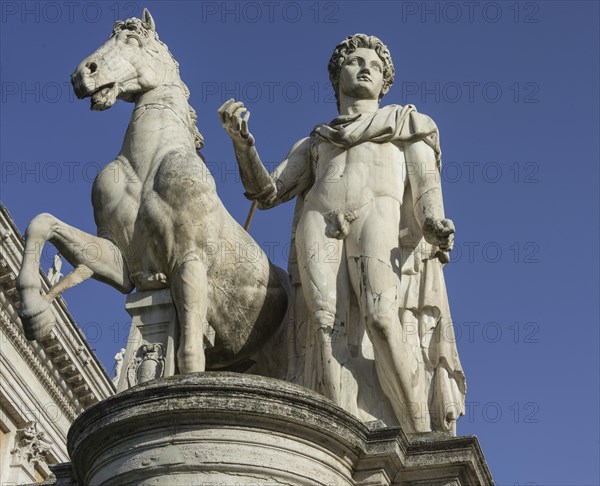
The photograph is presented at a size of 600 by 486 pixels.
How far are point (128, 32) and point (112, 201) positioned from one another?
179 cm

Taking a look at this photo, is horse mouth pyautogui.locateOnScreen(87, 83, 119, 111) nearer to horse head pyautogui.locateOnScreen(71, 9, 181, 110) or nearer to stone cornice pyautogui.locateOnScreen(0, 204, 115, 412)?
horse head pyautogui.locateOnScreen(71, 9, 181, 110)

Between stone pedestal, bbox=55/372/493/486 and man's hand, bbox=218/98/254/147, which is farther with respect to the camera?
man's hand, bbox=218/98/254/147

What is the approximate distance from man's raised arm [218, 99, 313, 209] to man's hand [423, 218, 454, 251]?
1.49m

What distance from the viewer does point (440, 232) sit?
32.6 feet

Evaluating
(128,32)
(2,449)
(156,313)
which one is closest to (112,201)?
(156,313)

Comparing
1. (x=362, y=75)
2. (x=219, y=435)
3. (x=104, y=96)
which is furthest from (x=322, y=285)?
(x=104, y=96)

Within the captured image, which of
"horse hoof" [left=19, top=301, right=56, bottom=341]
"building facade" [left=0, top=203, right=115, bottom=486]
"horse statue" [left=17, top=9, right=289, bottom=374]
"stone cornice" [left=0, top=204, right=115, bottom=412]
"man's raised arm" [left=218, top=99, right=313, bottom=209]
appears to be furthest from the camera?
"building facade" [left=0, top=203, right=115, bottom=486]

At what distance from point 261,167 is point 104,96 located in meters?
1.42

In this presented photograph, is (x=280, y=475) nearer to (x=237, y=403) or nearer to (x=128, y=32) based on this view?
(x=237, y=403)

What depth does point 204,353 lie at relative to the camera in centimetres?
1019

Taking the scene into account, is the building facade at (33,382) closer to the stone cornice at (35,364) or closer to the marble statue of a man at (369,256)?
the stone cornice at (35,364)

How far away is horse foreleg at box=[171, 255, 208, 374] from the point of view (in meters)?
9.72

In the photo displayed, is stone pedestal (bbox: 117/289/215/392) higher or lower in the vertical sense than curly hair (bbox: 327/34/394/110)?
lower

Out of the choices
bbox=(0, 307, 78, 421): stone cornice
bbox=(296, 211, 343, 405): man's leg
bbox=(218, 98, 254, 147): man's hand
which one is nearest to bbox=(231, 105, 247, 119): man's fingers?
bbox=(218, 98, 254, 147): man's hand
